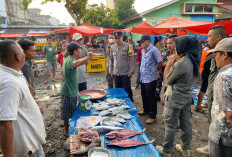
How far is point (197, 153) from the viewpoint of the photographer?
9.37 ft

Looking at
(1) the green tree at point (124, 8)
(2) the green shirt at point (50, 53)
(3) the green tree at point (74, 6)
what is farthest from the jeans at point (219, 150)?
(1) the green tree at point (124, 8)

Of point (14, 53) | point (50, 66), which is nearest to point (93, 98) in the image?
point (14, 53)

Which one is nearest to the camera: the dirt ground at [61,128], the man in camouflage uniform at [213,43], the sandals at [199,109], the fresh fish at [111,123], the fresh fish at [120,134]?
the fresh fish at [120,134]

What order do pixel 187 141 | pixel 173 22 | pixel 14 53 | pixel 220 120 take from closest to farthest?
1. pixel 14 53
2. pixel 220 120
3. pixel 187 141
4. pixel 173 22

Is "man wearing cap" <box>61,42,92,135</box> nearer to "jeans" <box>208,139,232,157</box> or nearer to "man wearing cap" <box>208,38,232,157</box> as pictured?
"man wearing cap" <box>208,38,232,157</box>

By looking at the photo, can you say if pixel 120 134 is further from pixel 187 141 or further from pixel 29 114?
pixel 187 141

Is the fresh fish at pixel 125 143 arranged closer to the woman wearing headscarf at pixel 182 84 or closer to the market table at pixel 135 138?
the market table at pixel 135 138

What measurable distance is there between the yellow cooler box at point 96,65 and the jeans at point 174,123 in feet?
23.7

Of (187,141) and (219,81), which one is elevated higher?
(219,81)

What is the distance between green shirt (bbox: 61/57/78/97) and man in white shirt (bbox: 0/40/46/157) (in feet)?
4.56

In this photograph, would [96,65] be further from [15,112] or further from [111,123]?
[15,112]

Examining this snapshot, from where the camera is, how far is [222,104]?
4.35 ft

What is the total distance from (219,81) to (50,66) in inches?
297

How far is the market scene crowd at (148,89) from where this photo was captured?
1.28 metres
